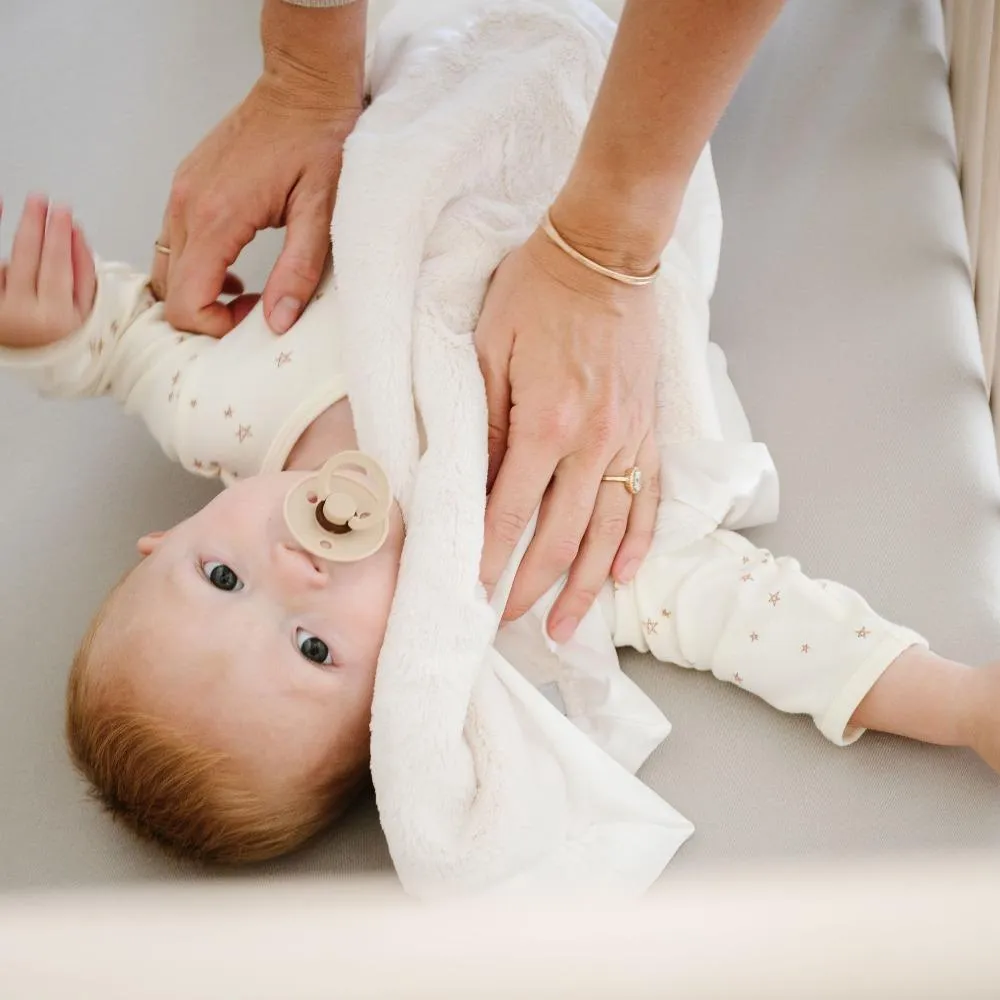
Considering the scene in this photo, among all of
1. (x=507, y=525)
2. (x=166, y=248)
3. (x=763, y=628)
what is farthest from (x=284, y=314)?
(x=763, y=628)

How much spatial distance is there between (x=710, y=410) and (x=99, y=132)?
2.73 ft

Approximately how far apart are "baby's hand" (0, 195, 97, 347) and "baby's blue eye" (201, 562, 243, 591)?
29 centimetres

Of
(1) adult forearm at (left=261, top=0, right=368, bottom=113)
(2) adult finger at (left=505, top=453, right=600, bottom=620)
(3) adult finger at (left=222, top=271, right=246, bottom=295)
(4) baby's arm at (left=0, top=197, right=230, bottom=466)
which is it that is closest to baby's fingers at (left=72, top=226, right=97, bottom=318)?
(4) baby's arm at (left=0, top=197, right=230, bottom=466)

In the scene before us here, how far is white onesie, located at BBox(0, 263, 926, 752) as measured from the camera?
76 cm

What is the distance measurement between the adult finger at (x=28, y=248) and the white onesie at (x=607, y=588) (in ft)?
0.18

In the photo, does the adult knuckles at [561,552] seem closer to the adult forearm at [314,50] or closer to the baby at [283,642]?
the baby at [283,642]

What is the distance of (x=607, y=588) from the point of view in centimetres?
82

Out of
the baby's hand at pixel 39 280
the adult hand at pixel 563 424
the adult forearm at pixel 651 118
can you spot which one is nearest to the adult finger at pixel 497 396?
the adult hand at pixel 563 424

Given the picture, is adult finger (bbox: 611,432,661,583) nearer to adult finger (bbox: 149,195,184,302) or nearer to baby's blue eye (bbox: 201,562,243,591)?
baby's blue eye (bbox: 201,562,243,591)

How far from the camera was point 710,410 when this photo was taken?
854 mm

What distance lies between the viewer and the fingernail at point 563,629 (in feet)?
2.56

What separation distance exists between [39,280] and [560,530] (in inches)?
19.1

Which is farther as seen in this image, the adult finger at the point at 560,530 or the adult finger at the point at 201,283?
the adult finger at the point at 201,283

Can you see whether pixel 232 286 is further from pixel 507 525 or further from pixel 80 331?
pixel 507 525
